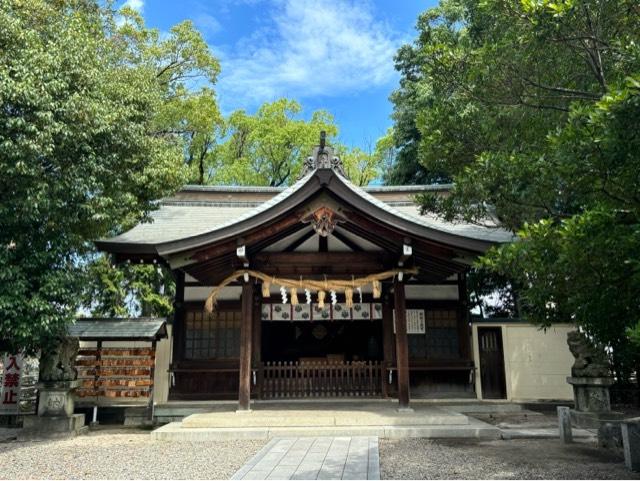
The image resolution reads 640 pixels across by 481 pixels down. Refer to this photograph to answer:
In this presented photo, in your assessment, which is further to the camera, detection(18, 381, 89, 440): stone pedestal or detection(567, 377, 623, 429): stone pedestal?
detection(18, 381, 89, 440): stone pedestal

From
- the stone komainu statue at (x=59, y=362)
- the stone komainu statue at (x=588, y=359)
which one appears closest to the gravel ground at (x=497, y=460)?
the stone komainu statue at (x=588, y=359)

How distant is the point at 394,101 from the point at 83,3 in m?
14.2

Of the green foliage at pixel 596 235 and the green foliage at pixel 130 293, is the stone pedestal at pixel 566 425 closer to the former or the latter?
the green foliage at pixel 596 235

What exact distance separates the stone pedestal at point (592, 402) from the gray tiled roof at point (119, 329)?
8.54 meters

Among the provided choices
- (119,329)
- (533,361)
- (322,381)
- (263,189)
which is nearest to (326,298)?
(322,381)

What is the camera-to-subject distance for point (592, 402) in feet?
27.0

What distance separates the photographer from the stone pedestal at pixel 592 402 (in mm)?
7961

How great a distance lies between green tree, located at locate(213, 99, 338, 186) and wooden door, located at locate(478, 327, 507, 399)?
57.0 feet

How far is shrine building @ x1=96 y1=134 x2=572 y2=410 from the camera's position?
384 inches

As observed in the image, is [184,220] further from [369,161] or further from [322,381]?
[369,161]

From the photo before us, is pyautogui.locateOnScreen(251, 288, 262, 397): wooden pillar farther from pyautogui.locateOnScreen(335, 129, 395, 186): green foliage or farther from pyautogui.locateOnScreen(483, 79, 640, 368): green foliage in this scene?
pyautogui.locateOnScreen(335, 129, 395, 186): green foliage

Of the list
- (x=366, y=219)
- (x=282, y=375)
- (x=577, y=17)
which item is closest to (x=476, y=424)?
(x=366, y=219)

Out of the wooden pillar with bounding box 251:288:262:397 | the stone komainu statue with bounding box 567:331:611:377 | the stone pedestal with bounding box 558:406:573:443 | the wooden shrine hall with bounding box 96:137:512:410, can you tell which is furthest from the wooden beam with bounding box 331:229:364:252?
the stone pedestal with bounding box 558:406:573:443

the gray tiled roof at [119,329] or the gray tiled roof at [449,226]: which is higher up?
the gray tiled roof at [449,226]
